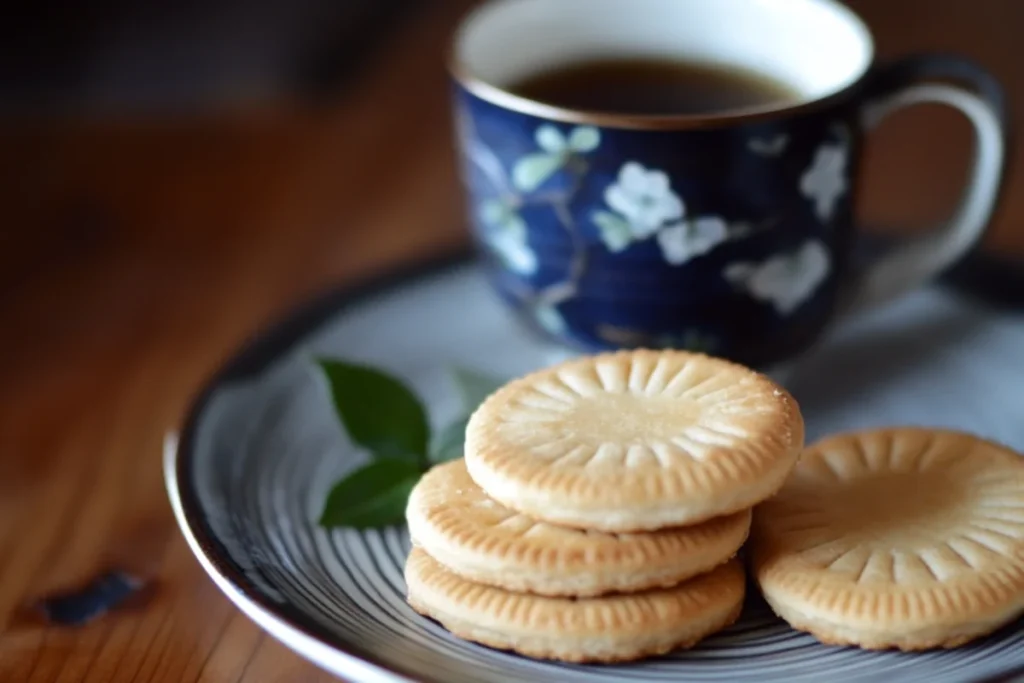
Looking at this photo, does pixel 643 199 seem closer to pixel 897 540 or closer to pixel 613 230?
pixel 613 230

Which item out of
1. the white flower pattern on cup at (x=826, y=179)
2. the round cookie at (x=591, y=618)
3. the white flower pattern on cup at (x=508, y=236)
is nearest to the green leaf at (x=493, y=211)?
the white flower pattern on cup at (x=508, y=236)

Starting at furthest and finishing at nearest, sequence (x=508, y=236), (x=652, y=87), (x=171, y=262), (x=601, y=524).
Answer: (x=171, y=262) → (x=652, y=87) → (x=508, y=236) → (x=601, y=524)

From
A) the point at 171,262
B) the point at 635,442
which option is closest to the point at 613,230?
the point at 635,442

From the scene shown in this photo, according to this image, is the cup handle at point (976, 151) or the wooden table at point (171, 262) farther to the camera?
the cup handle at point (976, 151)

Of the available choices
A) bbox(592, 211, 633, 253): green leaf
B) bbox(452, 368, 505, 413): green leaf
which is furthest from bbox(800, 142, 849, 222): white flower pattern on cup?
bbox(452, 368, 505, 413): green leaf

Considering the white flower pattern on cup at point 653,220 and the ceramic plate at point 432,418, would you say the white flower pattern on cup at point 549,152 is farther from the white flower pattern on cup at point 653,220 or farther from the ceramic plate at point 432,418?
the ceramic plate at point 432,418

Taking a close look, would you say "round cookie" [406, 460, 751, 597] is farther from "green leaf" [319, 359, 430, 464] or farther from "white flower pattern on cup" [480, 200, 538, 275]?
"white flower pattern on cup" [480, 200, 538, 275]
